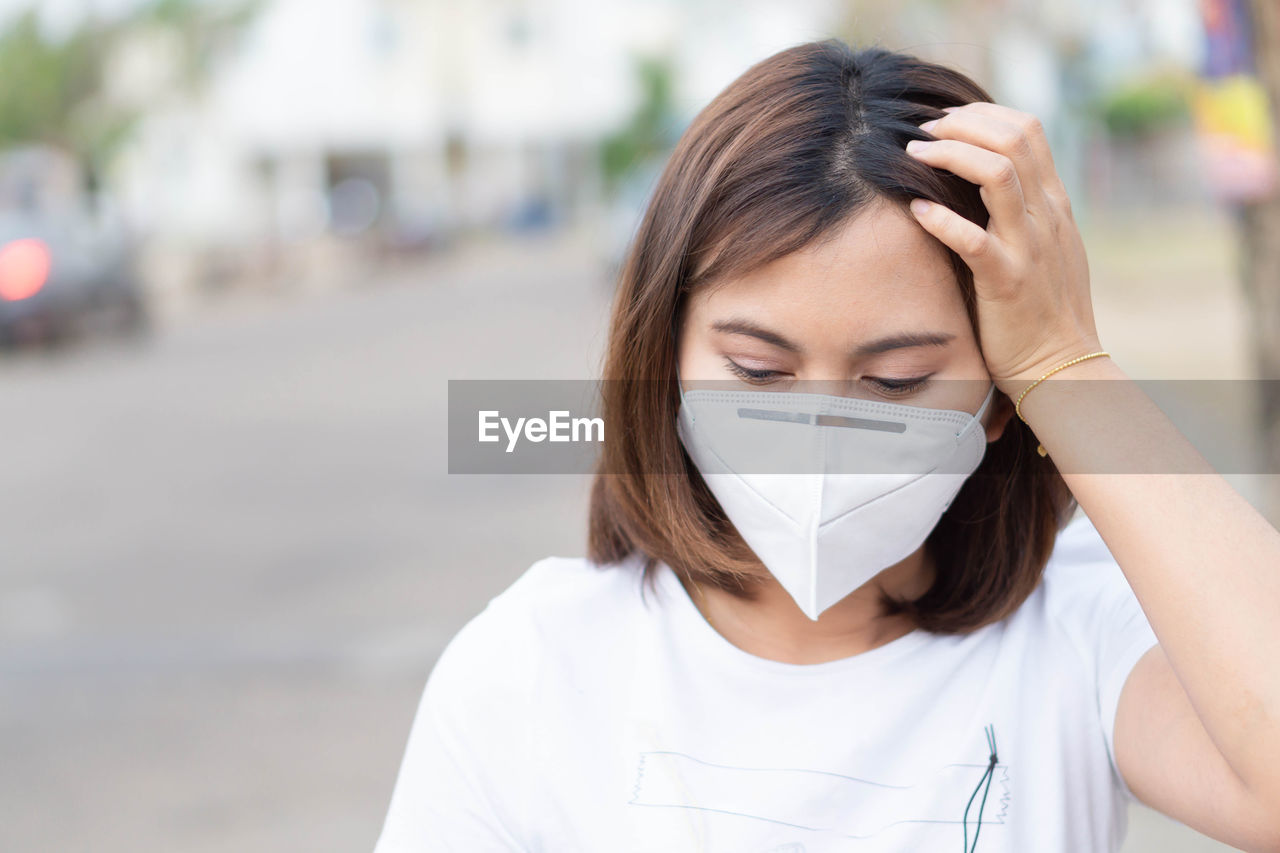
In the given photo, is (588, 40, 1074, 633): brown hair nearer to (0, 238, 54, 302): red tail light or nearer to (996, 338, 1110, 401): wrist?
(996, 338, 1110, 401): wrist

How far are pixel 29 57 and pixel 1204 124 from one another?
23.3 meters

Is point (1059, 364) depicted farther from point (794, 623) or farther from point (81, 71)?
point (81, 71)

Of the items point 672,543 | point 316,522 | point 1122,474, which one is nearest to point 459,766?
point 672,543

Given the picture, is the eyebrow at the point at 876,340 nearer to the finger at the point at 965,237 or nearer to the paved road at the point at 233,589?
the finger at the point at 965,237

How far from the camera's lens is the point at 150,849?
358 centimetres

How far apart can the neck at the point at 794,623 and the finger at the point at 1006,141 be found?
1.72ft

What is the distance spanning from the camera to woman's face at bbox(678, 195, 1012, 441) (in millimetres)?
1448

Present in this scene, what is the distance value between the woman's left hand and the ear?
0.16 m

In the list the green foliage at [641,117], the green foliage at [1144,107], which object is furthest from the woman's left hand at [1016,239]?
the green foliage at [641,117]

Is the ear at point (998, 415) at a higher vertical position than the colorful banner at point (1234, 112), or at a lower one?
lower

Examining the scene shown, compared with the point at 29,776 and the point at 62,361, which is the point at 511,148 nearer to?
the point at 62,361

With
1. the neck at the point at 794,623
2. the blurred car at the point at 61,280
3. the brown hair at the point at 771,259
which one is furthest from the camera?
the blurred car at the point at 61,280

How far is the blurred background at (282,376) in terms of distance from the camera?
4035 mm

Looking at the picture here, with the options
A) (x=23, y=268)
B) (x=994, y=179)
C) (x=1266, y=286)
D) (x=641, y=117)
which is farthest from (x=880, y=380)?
(x=641, y=117)
